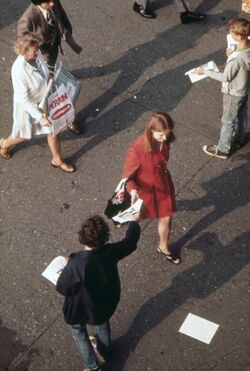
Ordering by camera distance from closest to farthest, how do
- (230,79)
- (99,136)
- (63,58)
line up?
(230,79) → (99,136) → (63,58)

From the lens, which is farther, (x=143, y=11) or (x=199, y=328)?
(x=143, y=11)

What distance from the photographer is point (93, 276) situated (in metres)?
4.32

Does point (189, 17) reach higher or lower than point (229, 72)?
lower

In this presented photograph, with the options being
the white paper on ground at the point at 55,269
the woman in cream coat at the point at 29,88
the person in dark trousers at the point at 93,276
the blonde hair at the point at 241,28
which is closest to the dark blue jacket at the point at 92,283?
the person in dark trousers at the point at 93,276

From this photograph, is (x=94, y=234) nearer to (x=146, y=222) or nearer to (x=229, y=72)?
(x=146, y=222)

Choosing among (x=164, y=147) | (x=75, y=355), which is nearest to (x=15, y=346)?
(x=75, y=355)

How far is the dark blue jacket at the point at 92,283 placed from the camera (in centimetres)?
430

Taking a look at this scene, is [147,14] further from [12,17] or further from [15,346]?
[15,346]

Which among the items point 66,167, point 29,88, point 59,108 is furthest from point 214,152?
point 29,88

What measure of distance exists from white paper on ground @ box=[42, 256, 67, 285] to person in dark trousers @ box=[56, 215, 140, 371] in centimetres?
61

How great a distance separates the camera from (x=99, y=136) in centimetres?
746

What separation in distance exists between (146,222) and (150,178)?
1.32 meters

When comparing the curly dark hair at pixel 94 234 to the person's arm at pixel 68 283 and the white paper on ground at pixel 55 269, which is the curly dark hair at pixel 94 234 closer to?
the person's arm at pixel 68 283

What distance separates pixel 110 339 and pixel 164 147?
1900 mm
